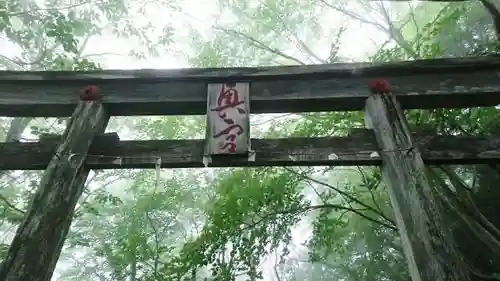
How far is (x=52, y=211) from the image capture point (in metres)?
2.77

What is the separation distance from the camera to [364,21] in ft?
31.0

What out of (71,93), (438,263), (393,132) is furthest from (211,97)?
(438,263)

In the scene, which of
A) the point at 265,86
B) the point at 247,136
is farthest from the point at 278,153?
the point at 265,86

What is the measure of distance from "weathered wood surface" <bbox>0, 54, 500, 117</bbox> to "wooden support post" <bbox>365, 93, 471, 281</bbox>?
15.5 inches

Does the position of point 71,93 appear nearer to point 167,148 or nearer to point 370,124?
point 167,148

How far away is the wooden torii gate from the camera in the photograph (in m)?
2.65

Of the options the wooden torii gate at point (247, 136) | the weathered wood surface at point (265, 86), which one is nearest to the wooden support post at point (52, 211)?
the wooden torii gate at point (247, 136)

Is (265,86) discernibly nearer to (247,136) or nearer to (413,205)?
(247,136)

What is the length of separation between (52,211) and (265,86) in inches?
79.4

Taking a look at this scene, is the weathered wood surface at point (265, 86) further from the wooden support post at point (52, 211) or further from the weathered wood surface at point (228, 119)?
the wooden support post at point (52, 211)

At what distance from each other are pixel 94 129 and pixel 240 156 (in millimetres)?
1252

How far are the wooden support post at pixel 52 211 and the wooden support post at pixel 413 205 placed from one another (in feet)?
7.36

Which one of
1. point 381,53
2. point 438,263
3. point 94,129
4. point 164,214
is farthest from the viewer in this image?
point 164,214

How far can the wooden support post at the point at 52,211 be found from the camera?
2.52m
